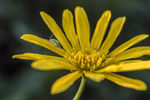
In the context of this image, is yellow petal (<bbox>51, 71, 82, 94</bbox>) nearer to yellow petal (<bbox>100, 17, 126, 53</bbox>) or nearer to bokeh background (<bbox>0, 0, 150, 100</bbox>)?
yellow petal (<bbox>100, 17, 126, 53</bbox>)

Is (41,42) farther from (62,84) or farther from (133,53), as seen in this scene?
(133,53)

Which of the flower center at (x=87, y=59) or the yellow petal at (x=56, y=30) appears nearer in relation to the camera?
the flower center at (x=87, y=59)

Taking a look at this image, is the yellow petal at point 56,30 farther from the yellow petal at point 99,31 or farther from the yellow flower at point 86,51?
the yellow petal at point 99,31

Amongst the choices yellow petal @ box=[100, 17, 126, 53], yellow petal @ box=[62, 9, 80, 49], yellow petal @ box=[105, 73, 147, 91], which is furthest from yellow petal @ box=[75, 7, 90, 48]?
yellow petal @ box=[105, 73, 147, 91]

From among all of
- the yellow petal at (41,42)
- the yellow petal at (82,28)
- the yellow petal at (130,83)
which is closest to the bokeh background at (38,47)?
the yellow petal at (82,28)

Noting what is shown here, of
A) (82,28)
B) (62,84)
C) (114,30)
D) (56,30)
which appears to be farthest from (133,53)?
(62,84)

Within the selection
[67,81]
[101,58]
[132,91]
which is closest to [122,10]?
[132,91]

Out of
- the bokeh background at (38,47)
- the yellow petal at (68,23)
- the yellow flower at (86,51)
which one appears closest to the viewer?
the yellow flower at (86,51)

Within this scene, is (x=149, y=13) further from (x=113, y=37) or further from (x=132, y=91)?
(x=113, y=37)
